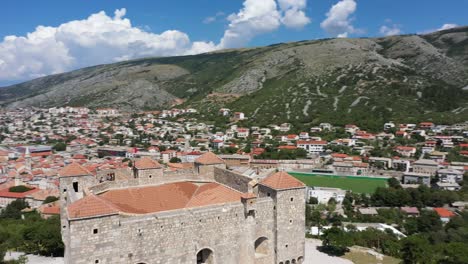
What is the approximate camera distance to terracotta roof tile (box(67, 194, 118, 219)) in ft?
47.5

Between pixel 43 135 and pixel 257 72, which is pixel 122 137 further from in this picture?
pixel 257 72

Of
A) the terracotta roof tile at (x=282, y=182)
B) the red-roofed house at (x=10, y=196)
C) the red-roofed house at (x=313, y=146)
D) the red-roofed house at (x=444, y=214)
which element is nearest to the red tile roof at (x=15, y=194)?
the red-roofed house at (x=10, y=196)

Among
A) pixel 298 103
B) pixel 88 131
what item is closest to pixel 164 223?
pixel 298 103

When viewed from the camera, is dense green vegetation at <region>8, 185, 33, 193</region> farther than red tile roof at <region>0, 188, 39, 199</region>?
Yes

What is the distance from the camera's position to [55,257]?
28.1 meters

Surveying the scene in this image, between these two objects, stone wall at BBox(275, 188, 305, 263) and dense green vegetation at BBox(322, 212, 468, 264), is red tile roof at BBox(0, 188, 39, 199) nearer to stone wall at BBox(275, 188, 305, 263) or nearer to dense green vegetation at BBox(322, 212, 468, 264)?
dense green vegetation at BBox(322, 212, 468, 264)

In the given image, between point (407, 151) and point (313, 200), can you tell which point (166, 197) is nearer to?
point (313, 200)

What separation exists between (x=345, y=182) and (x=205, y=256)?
2152 inches

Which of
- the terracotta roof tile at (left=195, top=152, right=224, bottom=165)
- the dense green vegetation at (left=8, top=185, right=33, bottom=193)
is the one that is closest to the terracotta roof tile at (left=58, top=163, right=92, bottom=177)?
the terracotta roof tile at (left=195, top=152, right=224, bottom=165)

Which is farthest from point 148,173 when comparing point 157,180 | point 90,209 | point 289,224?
point 289,224

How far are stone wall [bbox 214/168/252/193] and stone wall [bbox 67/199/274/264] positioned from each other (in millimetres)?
2817

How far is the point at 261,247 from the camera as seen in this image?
19672mm

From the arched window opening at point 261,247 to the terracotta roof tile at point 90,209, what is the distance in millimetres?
8417

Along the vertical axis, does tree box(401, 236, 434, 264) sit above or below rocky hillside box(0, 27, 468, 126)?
below
